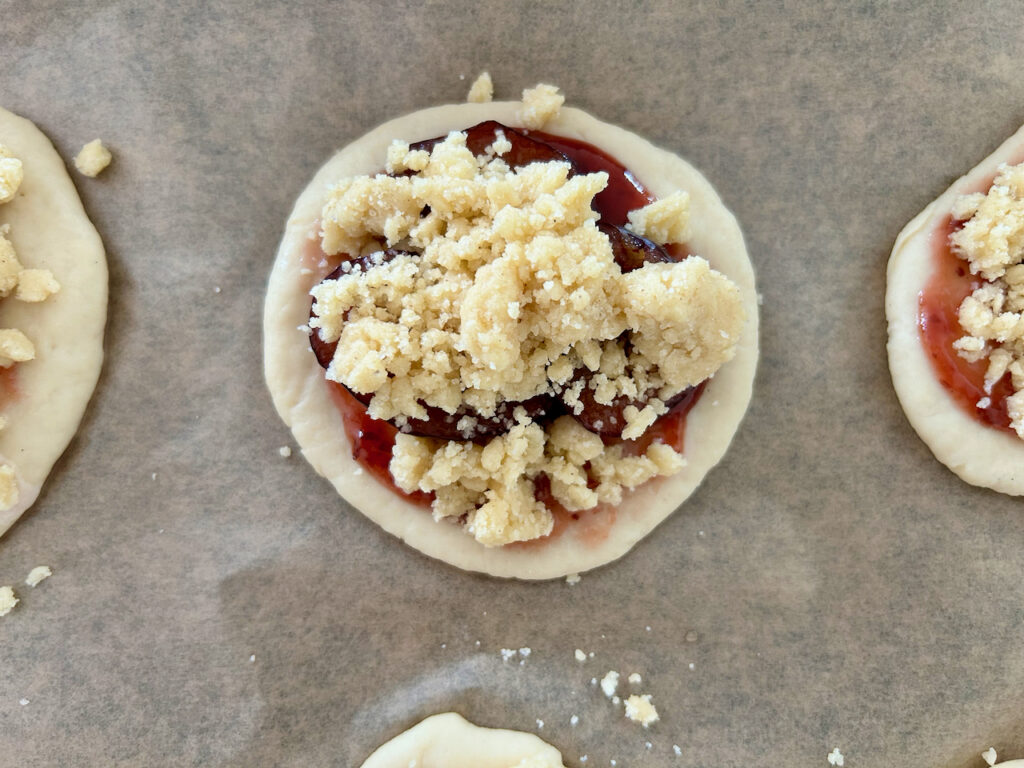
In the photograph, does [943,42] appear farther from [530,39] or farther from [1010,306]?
[530,39]

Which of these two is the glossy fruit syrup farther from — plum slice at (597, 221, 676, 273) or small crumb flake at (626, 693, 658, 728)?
small crumb flake at (626, 693, 658, 728)

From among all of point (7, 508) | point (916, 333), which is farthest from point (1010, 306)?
point (7, 508)

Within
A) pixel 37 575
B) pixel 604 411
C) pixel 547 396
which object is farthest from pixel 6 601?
pixel 604 411

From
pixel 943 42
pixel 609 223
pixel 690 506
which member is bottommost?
pixel 690 506

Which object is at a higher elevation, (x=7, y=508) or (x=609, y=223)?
(x=609, y=223)

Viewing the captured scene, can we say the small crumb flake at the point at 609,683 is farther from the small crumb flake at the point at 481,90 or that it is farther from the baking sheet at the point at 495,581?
the small crumb flake at the point at 481,90

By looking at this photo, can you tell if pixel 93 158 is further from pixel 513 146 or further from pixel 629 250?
pixel 629 250

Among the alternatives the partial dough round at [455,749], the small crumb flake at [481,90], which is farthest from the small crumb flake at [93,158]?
the partial dough round at [455,749]

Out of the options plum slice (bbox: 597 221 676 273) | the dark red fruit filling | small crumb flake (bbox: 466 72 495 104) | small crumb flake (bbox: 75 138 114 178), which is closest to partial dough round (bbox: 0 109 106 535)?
small crumb flake (bbox: 75 138 114 178)
